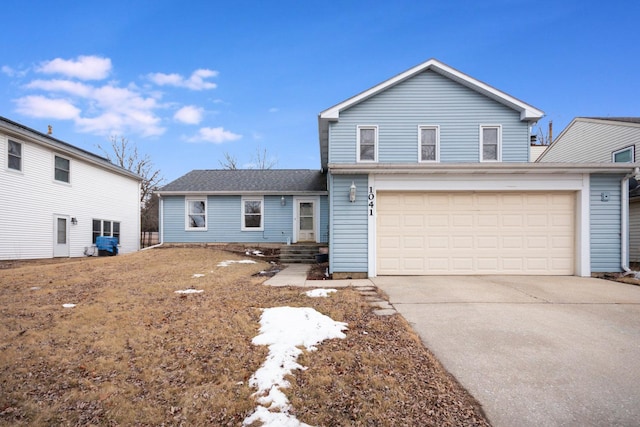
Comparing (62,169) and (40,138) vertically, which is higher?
(40,138)

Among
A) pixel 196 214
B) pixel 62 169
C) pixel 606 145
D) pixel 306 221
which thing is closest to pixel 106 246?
pixel 62 169

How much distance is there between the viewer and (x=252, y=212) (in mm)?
15320

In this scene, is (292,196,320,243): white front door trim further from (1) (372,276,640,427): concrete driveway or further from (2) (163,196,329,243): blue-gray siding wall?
(1) (372,276,640,427): concrete driveway

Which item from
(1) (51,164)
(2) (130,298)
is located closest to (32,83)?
(1) (51,164)

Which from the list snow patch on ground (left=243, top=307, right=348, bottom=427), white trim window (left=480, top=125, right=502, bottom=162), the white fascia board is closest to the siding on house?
the white fascia board

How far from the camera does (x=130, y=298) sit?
5852 millimetres

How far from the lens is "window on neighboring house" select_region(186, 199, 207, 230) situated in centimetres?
1530

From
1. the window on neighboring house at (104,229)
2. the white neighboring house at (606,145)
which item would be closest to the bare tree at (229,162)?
the window on neighboring house at (104,229)

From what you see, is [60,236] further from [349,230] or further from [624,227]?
[624,227]

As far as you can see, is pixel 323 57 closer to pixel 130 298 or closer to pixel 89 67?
pixel 89 67

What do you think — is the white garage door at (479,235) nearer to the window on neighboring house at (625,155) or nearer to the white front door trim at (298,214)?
the white front door trim at (298,214)

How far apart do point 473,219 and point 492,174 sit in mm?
1244

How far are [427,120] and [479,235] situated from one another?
17.8ft

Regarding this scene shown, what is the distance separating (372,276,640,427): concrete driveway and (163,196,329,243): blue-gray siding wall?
914 centimetres
